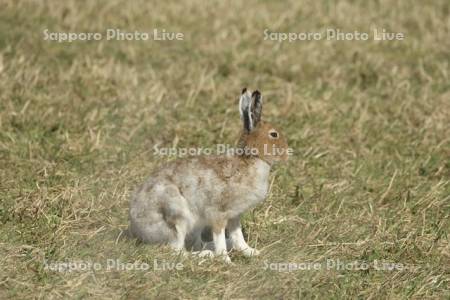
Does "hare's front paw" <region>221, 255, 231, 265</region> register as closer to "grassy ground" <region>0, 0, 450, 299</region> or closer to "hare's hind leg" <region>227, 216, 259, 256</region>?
"grassy ground" <region>0, 0, 450, 299</region>

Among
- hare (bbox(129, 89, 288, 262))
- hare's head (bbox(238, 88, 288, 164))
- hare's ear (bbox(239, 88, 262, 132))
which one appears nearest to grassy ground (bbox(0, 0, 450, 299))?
hare (bbox(129, 89, 288, 262))

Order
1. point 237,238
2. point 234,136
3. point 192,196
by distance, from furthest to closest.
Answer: point 234,136, point 237,238, point 192,196

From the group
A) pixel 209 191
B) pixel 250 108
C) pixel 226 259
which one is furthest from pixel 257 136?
pixel 226 259

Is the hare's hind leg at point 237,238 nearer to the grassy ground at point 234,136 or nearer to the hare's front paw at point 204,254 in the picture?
the grassy ground at point 234,136

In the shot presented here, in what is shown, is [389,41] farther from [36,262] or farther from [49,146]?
[36,262]

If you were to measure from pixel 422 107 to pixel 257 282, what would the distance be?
5667mm

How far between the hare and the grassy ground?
24 cm

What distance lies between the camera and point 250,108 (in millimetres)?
7625

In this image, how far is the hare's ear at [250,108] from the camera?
7.62 metres

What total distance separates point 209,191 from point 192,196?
16 cm

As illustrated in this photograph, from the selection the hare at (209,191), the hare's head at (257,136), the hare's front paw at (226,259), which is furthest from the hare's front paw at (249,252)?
the hare's head at (257,136)

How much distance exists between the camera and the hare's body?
7332 millimetres

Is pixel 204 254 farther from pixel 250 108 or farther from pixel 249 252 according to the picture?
pixel 250 108

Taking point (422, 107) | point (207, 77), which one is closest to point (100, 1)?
point (207, 77)
